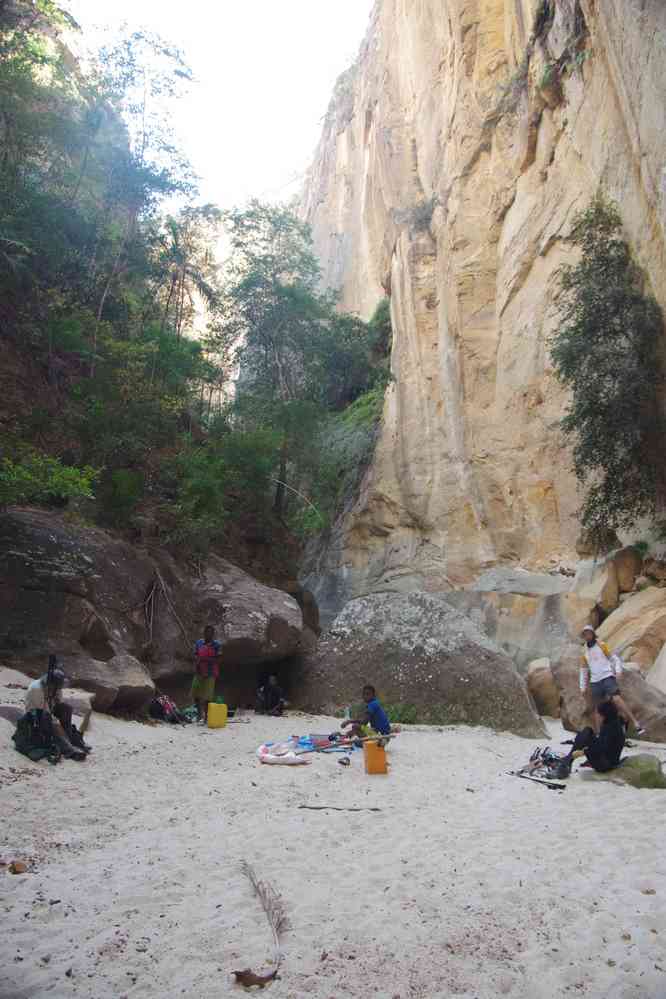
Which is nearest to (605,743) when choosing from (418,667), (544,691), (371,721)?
(371,721)

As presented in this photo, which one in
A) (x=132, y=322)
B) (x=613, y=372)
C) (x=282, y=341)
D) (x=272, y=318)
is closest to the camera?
(x=613, y=372)

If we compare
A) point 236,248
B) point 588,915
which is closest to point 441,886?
point 588,915

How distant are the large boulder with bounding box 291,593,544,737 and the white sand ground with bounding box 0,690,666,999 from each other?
13.5 ft

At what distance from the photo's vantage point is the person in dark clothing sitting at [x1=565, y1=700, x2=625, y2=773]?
22.5 ft

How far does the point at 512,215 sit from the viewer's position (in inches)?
858

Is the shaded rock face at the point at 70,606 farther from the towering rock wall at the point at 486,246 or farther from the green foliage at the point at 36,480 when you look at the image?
the towering rock wall at the point at 486,246

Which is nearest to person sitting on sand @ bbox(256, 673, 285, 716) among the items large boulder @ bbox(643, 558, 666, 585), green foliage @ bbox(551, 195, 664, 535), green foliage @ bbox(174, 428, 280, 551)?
green foliage @ bbox(174, 428, 280, 551)

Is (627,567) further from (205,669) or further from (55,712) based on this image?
(55,712)

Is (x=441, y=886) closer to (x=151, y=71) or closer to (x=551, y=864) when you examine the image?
(x=551, y=864)

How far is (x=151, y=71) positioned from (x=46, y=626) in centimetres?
1764

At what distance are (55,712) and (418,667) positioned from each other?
A: 6.30 meters

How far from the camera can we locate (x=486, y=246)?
2303cm

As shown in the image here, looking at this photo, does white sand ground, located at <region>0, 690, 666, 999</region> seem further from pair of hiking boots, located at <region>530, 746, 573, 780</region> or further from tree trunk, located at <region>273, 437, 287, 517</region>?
tree trunk, located at <region>273, 437, 287, 517</region>

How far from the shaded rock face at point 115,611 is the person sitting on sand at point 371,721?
3124 millimetres
